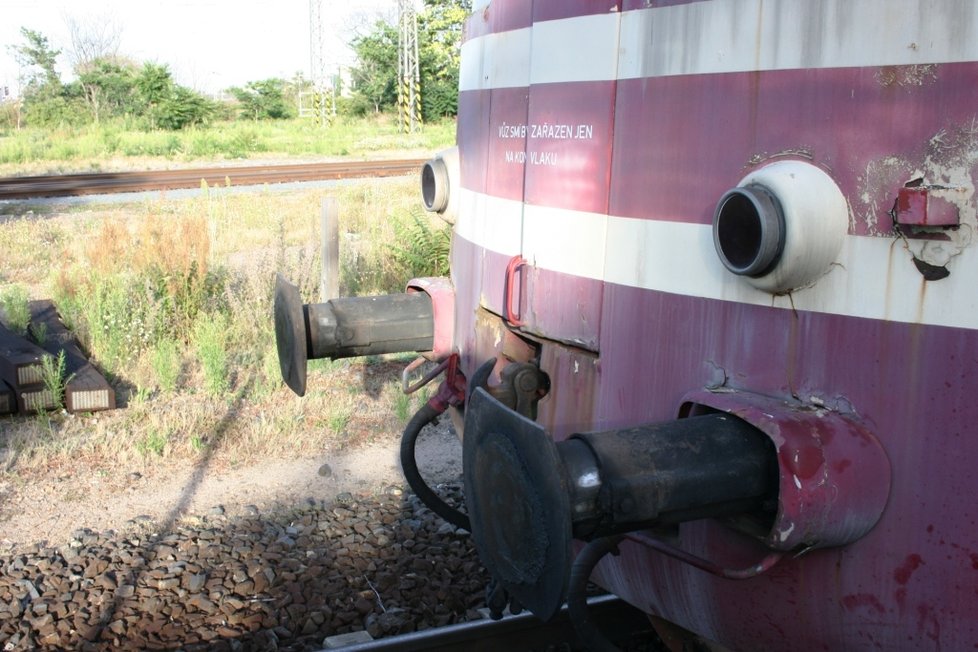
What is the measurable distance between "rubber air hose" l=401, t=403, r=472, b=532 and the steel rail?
522mm

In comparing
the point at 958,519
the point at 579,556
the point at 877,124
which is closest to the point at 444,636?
the point at 579,556

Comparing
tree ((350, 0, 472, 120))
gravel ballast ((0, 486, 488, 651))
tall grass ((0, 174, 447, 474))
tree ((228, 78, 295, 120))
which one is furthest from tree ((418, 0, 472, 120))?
gravel ballast ((0, 486, 488, 651))

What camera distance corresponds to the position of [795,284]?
1.90 metres

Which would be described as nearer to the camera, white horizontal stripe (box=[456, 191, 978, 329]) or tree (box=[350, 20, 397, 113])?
white horizontal stripe (box=[456, 191, 978, 329])

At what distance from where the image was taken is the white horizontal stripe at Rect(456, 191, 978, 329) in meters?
1.76

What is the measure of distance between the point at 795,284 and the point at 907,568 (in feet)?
1.80

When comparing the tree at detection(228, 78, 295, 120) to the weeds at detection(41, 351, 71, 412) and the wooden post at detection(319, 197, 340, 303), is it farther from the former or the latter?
the weeds at detection(41, 351, 71, 412)

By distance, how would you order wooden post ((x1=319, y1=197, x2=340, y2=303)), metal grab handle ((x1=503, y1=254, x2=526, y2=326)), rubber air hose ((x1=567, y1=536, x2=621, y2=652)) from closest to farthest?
rubber air hose ((x1=567, y1=536, x2=621, y2=652)), metal grab handle ((x1=503, y1=254, x2=526, y2=326)), wooden post ((x1=319, y1=197, x2=340, y2=303))

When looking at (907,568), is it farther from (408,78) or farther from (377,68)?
(377,68)

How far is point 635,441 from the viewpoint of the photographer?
195 cm

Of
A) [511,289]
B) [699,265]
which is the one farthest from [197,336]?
[699,265]

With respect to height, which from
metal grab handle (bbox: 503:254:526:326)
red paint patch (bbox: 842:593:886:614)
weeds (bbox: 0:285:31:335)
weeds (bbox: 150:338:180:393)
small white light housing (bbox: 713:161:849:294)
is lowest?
weeds (bbox: 150:338:180:393)

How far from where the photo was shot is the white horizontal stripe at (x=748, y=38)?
1.72m

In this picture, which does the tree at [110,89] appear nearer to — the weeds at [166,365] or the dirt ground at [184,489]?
the weeds at [166,365]
